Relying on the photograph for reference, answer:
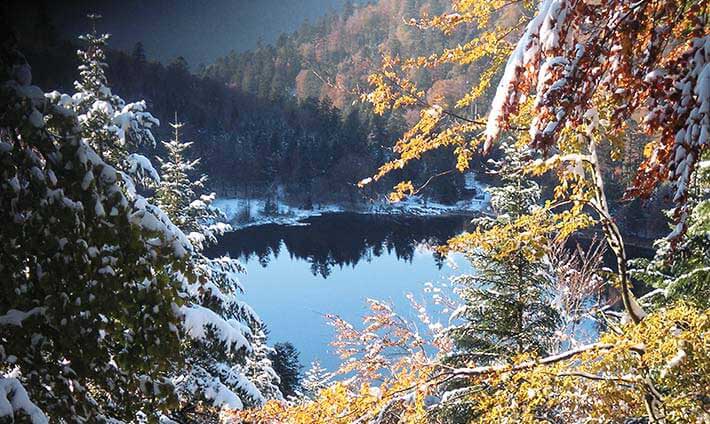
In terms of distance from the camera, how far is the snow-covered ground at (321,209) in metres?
60.7

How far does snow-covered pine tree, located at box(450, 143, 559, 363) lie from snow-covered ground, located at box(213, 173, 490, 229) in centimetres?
4944

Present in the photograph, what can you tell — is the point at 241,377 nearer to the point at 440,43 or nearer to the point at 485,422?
the point at 485,422

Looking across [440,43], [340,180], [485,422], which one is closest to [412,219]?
[340,180]

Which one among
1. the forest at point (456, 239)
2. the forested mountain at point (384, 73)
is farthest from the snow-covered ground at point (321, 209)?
the forest at point (456, 239)

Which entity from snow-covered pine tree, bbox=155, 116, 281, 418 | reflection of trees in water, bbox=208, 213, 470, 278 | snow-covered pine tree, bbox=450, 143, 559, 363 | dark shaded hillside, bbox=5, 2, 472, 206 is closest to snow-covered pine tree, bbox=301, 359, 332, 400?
snow-covered pine tree, bbox=155, 116, 281, 418

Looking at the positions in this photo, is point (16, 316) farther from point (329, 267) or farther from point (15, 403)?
point (329, 267)

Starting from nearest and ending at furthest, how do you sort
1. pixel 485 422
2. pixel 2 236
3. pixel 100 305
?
pixel 2 236, pixel 100 305, pixel 485 422

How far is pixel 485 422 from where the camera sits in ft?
11.9

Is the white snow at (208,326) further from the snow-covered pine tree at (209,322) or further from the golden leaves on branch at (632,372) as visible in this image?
the golden leaves on branch at (632,372)

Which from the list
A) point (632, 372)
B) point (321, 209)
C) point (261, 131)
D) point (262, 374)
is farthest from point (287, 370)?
point (261, 131)

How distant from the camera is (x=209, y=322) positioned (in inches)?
263

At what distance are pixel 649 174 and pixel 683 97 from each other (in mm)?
782

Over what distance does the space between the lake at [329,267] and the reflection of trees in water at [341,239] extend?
9cm

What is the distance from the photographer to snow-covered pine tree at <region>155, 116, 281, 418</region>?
703 centimetres
